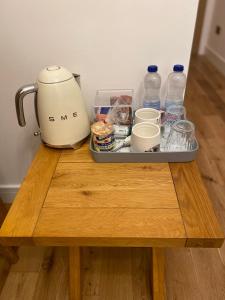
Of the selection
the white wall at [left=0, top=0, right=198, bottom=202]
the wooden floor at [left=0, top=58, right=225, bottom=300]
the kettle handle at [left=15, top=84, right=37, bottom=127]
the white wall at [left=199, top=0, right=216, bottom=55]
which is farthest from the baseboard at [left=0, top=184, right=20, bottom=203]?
the white wall at [left=199, top=0, right=216, bottom=55]

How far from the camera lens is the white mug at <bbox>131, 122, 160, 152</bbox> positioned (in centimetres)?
75

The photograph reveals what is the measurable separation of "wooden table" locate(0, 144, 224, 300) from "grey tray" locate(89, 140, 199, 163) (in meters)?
0.02

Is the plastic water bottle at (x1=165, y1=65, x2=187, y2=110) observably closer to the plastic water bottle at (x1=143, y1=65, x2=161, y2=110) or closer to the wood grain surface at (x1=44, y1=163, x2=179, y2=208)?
the plastic water bottle at (x1=143, y1=65, x2=161, y2=110)

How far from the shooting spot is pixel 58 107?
0.76 metres

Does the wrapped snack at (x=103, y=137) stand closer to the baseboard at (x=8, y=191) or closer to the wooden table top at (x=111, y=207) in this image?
the wooden table top at (x=111, y=207)

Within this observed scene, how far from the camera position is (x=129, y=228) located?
0.59 meters

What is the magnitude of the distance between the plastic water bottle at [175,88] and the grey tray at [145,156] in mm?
224

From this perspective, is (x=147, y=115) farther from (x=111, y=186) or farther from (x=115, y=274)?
(x=115, y=274)

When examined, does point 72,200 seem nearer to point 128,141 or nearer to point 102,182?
point 102,182

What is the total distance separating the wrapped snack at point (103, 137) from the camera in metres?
0.77

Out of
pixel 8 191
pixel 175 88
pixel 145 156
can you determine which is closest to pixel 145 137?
pixel 145 156

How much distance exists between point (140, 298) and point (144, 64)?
90 centimetres

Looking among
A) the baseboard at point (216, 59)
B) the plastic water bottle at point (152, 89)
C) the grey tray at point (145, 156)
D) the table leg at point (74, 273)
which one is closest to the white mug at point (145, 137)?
the grey tray at point (145, 156)

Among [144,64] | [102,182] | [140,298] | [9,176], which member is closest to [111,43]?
[144,64]
